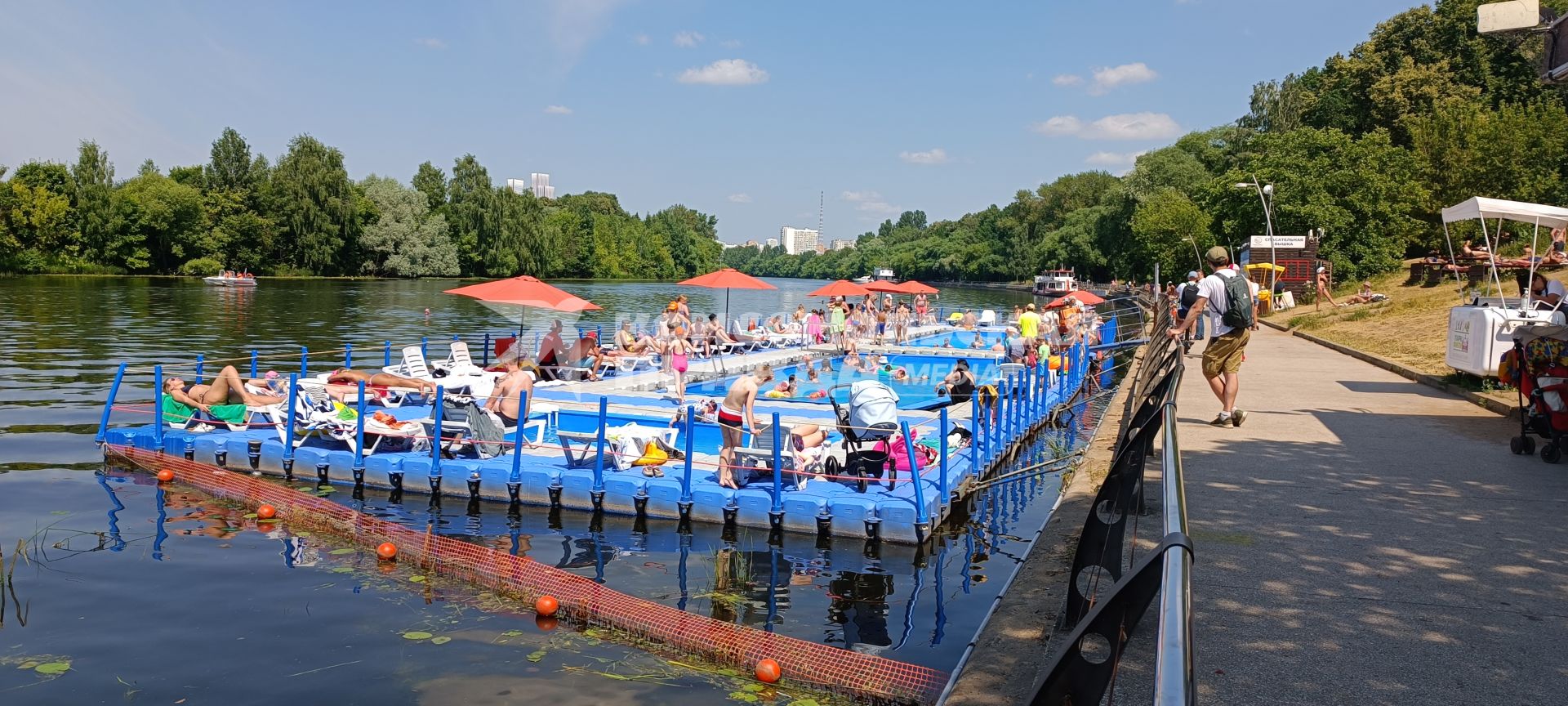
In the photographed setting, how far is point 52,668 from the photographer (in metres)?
7.96

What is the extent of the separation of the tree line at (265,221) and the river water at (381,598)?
80.3m

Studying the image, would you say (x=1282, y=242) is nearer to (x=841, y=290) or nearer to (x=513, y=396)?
(x=841, y=290)

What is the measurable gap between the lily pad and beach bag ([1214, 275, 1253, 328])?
10.7 m

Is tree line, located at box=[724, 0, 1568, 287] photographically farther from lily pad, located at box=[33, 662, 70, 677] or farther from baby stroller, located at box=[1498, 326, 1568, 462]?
lily pad, located at box=[33, 662, 70, 677]

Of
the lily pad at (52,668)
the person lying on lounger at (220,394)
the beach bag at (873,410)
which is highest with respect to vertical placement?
the beach bag at (873,410)

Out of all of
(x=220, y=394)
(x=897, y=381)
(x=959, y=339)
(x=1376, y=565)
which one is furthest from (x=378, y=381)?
(x=959, y=339)

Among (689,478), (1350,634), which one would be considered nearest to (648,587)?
(689,478)

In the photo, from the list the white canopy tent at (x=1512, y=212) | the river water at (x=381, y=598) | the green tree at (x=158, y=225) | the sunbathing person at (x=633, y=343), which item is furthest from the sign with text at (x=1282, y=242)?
the green tree at (x=158, y=225)

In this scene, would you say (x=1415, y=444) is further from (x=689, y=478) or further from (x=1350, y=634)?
(x=689, y=478)

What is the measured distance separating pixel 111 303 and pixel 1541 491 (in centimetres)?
5772

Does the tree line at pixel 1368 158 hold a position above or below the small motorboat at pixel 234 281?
above

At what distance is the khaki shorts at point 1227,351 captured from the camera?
35.7ft

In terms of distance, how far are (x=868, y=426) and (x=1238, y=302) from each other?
4.04m

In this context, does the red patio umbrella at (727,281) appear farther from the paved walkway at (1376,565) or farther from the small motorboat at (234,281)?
the small motorboat at (234,281)
